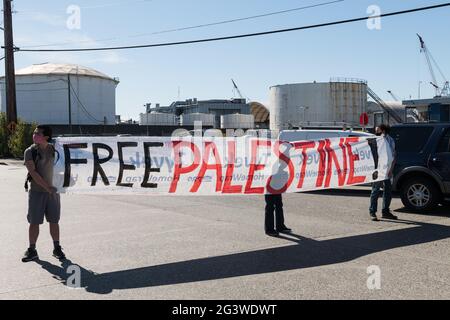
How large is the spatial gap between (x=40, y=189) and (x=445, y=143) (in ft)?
26.8

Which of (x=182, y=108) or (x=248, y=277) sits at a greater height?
(x=182, y=108)

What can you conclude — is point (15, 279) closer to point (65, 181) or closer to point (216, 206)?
point (65, 181)

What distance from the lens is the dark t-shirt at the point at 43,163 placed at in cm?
688

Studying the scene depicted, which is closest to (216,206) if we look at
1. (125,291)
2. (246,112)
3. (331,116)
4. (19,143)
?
(125,291)

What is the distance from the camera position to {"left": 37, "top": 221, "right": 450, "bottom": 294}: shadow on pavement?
5.97 metres

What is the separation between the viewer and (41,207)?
6906 mm

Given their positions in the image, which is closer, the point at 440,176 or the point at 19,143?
the point at 440,176

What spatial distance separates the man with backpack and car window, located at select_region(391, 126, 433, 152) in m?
7.65

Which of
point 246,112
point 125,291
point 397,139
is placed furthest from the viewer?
point 246,112

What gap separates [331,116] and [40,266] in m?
57.7

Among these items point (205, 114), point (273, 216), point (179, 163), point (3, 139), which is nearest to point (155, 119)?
point (205, 114)

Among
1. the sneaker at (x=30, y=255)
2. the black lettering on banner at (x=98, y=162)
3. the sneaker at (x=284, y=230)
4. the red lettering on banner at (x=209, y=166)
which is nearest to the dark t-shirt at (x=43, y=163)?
the sneaker at (x=30, y=255)

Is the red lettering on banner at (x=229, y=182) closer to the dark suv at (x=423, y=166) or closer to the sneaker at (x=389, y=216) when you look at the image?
the sneaker at (x=389, y=216)

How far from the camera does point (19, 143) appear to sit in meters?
30.6
